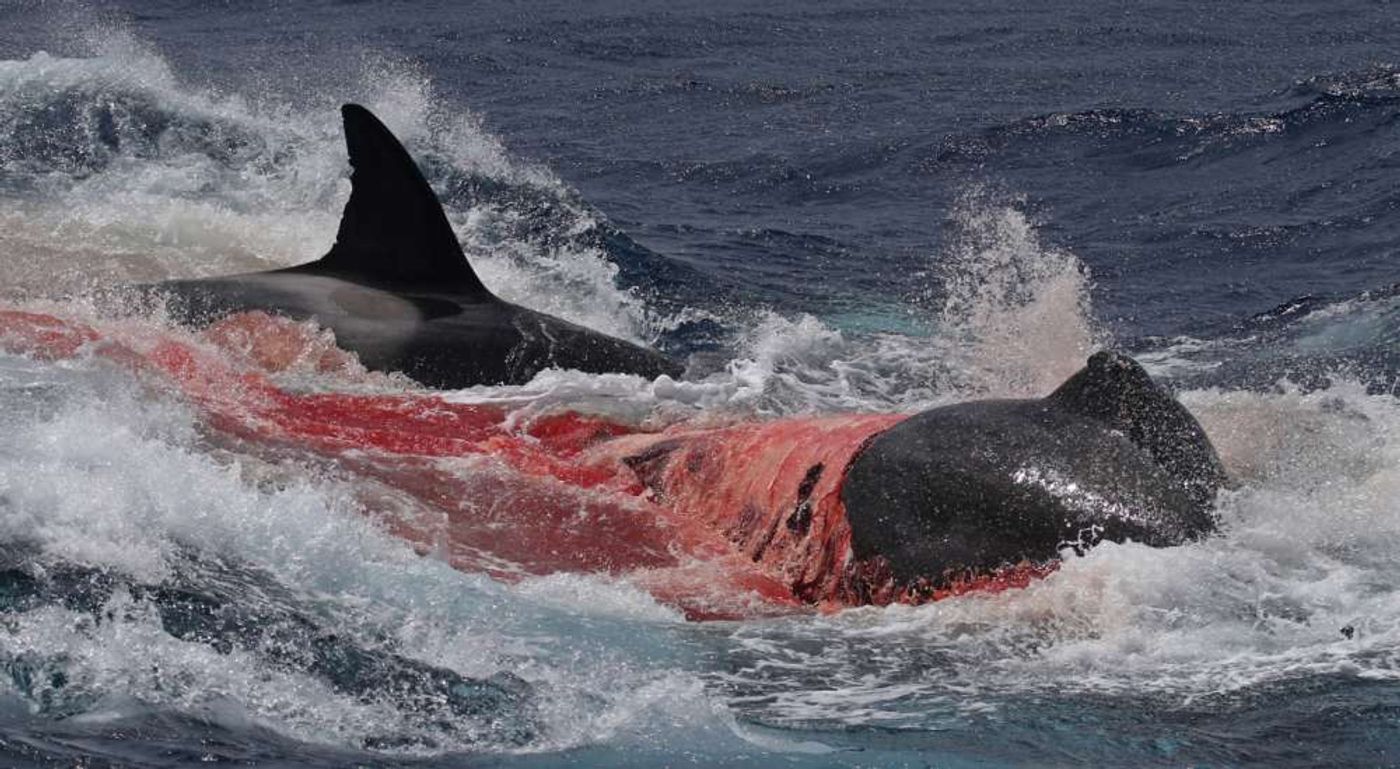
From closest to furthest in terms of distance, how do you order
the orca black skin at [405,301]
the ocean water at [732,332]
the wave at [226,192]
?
1. the ocean water at [732,332]
2. the orca black skin at [405,301]
3. the wave at [226,192]

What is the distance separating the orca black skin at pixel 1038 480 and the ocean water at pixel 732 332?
21 cm

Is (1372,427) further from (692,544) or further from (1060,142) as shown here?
(1060,142)

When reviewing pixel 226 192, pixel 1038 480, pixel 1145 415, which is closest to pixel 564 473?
pixel 1038 480

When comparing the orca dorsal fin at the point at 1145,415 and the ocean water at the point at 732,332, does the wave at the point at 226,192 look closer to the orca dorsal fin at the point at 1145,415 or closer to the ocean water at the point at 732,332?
the ocean water at the point at 732,332

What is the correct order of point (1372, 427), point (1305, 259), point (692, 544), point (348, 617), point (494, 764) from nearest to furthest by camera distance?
point (494, 764) < point (348, 617) < point (692, 544) < point (1372, 427) < point (1305, 259)

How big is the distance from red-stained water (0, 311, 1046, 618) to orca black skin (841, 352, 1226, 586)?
129 millimetres

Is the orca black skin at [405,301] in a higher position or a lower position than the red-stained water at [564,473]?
higher

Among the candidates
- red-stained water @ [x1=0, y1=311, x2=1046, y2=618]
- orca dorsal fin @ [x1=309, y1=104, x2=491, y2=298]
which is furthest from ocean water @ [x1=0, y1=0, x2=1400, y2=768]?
orca dorsal fin @ [x1=309, y1=104, x2=491, y2=298]

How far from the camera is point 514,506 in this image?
9148 mm

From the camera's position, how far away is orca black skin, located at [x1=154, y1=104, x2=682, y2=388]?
37.7ft

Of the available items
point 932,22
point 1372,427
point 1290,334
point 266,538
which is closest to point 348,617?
point 266,538

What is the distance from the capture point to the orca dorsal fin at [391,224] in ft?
38.8

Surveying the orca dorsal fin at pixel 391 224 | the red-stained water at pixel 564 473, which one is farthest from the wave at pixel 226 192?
the red-stained water at pixel 564 473

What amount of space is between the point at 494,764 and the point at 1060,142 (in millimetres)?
18950
